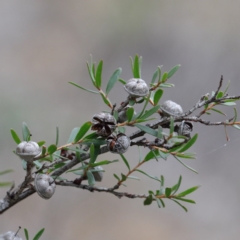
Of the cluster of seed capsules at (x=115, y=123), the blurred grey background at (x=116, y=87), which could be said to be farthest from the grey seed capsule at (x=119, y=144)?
the blurred grey background at (x=116, y=87)

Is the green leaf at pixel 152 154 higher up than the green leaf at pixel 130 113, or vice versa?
the green leaf at pixel 130 113

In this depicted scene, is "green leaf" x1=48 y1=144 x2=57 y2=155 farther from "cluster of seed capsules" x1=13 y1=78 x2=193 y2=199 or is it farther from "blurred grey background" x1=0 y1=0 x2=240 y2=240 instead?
"blurred grey background" x1=0 y1=0 x2=240 y2=240

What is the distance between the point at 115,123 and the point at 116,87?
3.35ft

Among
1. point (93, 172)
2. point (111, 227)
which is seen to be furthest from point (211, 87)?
point (93, 172)

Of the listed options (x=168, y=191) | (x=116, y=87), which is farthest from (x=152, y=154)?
(x=116, y=87)

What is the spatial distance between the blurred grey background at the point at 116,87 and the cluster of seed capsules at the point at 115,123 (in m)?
0.90

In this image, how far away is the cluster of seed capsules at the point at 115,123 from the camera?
0.28m

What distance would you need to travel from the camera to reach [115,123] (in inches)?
11.1

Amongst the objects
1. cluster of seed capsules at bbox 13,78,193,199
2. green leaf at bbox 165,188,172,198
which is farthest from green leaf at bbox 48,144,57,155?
green leaf at bbox 165,188,172,198

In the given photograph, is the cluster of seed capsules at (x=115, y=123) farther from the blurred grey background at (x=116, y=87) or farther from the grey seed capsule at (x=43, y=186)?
the blurred grey background at (x=116, y=87)

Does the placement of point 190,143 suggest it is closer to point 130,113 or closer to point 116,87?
point 130,113

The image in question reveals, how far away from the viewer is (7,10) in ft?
4.58

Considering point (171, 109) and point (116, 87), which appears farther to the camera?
point (116, 87)

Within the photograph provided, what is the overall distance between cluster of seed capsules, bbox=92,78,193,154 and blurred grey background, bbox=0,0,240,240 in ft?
2.96
